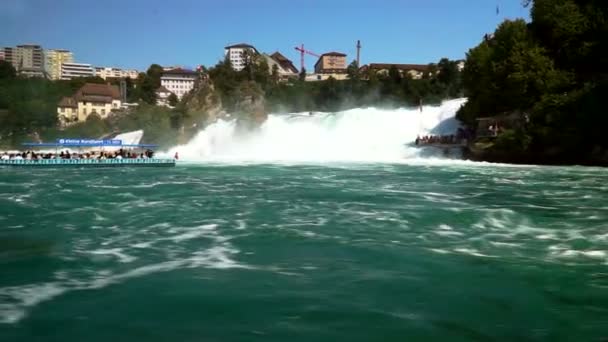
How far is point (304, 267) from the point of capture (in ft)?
33.5

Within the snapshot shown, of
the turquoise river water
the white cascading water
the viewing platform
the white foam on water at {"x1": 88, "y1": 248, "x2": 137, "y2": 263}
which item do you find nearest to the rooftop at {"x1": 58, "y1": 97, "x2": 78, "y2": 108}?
the white cascading water

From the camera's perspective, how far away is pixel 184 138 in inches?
2301

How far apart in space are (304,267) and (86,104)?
87079 millimetres

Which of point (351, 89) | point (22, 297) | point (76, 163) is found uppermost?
point (351, 89)

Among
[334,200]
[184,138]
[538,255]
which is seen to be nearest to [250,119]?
[184,138]

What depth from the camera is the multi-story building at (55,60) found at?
176m

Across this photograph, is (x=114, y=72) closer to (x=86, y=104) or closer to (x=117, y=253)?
(x=86, y=104)

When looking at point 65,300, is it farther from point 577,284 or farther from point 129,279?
point 577,284

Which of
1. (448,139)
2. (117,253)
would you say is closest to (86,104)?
(448,139)

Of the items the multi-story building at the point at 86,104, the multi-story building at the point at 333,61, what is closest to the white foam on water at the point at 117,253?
the multi-story building at the point at 86,104

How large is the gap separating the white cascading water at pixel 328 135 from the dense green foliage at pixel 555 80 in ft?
25.0

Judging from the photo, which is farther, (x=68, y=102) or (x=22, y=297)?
(x=68, y=102)

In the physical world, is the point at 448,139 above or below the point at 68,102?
below

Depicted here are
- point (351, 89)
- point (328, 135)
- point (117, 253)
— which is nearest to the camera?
point (117, 253)
